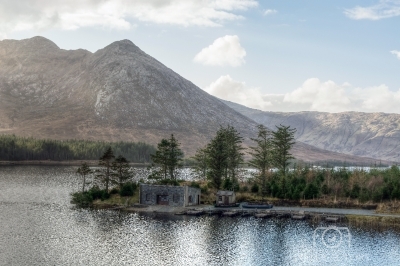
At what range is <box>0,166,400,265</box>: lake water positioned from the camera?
51.9m

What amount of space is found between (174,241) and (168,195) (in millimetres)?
28340

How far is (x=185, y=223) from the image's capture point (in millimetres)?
73312

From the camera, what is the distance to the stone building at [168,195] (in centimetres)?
8756

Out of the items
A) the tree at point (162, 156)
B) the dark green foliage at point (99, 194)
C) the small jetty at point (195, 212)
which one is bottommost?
the small jetty at point (195, 212)

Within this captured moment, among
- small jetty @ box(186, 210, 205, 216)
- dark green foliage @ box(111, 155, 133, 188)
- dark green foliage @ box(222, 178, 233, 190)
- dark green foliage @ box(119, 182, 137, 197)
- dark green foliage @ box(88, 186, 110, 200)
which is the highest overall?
dark green foliage @ box(111, 155, 133, 188)

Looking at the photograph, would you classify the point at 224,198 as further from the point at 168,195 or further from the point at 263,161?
the point at 263,161

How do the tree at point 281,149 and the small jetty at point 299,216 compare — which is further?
the tree at point 281,149

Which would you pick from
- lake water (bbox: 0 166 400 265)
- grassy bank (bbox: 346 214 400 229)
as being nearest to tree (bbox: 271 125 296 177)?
grassy bank (bbox: 346 214 400 229)

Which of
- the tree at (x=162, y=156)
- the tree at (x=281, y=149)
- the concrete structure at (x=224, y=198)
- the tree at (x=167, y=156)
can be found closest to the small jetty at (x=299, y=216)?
the concrete structure at (x=224, y=198)

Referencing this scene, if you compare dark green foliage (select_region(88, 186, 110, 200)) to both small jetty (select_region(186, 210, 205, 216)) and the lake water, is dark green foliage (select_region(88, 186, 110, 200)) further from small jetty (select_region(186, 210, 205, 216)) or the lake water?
small jetty (select_region(186, 210, 205, 216))

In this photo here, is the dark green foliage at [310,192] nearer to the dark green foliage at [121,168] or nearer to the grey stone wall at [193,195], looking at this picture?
the grey stone wall at [193,195]

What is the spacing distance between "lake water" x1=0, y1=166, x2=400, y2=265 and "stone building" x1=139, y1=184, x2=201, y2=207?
850cm

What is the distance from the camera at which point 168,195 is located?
8881 cm

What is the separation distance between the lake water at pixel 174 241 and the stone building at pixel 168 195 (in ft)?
27.9
